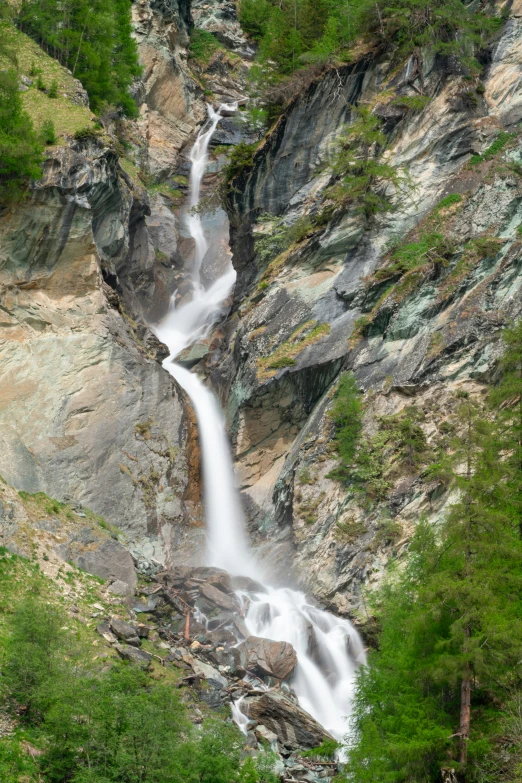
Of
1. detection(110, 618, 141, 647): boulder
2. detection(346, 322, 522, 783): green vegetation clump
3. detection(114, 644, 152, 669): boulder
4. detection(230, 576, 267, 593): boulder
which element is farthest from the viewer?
detection(230, 576, 267, 593): boulder

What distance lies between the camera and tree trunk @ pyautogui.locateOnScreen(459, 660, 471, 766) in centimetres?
1340

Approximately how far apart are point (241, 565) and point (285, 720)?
9672mm

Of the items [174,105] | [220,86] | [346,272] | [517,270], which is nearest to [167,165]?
[174,105]

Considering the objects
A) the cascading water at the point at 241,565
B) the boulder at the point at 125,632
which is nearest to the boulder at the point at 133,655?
the boulder at the point at 125,632

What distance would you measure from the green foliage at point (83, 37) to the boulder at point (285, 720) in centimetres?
2983

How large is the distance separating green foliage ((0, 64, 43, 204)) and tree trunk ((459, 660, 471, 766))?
85.7 ft

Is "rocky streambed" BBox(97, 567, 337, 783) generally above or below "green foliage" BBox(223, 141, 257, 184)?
below

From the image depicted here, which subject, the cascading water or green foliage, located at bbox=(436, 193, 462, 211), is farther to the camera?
green foliage, located at bbox=(436, 193, 462, 211)

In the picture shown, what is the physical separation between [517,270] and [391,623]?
15040 millimetres

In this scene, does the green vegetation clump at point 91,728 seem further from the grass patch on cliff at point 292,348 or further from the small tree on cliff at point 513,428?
the grass patch on cliff at point 292,348

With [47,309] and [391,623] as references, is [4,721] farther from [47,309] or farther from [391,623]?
[47,309]

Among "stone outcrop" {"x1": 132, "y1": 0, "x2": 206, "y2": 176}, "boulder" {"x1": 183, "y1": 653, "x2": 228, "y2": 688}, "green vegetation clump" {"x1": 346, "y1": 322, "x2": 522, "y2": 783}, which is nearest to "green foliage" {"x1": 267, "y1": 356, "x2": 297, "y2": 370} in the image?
"boulder" {"x1": 183, "y1": 653, "x2": 228, "y2": 688}

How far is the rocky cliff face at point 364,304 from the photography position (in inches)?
1025

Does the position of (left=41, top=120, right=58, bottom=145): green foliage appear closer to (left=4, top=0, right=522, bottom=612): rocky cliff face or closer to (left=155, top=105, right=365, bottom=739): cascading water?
(left=4, top=0, right=522, bottom=612): rocky cliff face
